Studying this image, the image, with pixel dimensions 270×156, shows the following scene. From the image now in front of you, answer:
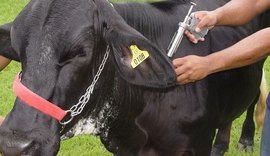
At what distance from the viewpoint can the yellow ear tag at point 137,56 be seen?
7.55 ft

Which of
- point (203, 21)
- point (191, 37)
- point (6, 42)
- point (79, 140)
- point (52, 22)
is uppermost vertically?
point (52, 22)

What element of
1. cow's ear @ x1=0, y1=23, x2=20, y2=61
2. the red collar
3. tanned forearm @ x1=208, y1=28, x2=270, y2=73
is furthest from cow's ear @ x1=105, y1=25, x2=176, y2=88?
cow's ear @ x1=0, y1=23, x2=20, y2=61

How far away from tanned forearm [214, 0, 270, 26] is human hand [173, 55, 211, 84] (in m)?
0.43

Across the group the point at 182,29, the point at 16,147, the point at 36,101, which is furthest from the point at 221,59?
the point at 16,147

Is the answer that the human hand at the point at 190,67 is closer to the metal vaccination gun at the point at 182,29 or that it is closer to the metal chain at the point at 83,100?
the metal vaccination gun at the point at 182,29

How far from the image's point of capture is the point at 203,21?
9.02 ft

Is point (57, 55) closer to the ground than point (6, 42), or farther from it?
farther from it

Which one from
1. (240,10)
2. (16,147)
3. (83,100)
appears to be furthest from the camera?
(240,10)

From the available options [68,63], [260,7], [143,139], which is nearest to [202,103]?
[143,139]

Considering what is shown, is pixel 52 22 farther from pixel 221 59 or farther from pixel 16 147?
pixel 221 59

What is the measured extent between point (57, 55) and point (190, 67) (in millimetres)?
718

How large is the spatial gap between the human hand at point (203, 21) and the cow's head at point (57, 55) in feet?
1.45

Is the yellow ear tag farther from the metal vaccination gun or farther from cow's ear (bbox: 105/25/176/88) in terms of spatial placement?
the metal vaccination gun

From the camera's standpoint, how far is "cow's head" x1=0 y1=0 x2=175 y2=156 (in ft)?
6.63
